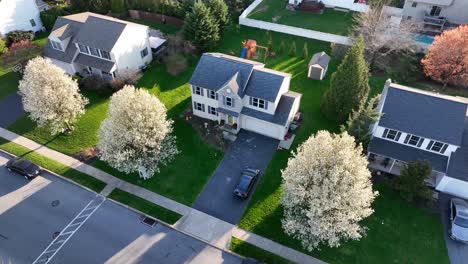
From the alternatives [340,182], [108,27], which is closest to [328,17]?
[108,27]

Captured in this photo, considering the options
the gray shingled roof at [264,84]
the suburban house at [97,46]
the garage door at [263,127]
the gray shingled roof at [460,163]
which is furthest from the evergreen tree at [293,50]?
the gray shingled roof at [460,163]

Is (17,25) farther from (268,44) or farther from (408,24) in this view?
(408,24)

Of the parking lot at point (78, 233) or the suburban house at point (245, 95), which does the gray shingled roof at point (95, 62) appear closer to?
the suburban house at point (245, 95)

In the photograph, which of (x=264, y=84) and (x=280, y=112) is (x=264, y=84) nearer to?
(x=264, y=84)

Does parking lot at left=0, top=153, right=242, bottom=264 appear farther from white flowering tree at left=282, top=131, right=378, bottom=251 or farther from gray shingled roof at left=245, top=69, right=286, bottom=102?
gray shingled roof at left=245, top=69, right=286, bottom=102

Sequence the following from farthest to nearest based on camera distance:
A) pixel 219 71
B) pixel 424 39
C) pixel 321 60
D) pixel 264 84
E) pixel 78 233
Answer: pixel 424 39, pixel 321 60, pixel 219 71, pixel 264 84, pixel 78 233

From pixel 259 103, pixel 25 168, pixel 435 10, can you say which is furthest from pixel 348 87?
pixel 25 168

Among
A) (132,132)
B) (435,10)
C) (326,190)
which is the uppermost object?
(435,10)
